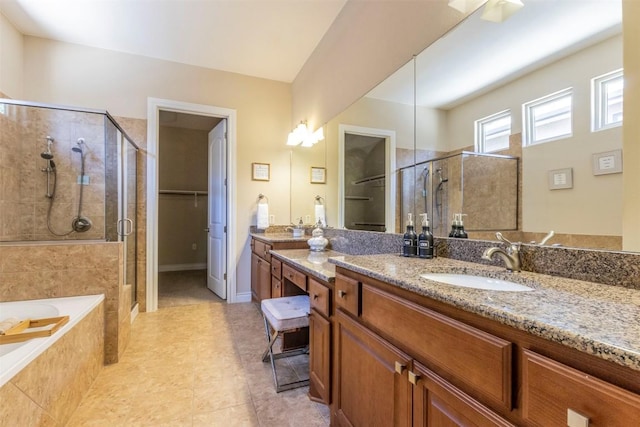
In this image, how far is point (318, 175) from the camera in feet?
10.5

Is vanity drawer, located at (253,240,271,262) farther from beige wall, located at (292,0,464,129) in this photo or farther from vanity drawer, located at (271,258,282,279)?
beige wall, located at (292,0,464,129)

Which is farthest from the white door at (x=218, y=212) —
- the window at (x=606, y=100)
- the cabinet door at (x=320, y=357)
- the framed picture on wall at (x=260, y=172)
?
the window at (x=606, y=100)

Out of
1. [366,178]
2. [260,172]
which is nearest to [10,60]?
[260,172]

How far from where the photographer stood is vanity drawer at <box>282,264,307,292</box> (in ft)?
5.88

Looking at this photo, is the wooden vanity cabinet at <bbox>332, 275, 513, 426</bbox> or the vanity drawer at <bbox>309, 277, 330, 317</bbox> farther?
the vanity drawer at <bbox>309, 277, 330, 317</bbox>

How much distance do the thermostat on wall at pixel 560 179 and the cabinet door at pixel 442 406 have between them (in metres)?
0.80

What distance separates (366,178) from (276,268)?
1.07 metres

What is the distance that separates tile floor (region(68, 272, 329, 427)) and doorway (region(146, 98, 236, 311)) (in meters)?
1.00

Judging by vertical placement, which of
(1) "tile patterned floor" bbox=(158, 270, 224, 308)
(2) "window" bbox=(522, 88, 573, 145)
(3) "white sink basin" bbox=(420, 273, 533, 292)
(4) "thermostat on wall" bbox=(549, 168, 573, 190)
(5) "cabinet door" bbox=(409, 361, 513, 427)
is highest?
(2) "window" bbox=(522, 88, 573, 145)

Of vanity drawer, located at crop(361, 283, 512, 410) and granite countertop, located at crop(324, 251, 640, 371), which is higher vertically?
granite countertop, located at crop(324, 251, 640, 371)

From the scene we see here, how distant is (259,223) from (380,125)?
205 cm

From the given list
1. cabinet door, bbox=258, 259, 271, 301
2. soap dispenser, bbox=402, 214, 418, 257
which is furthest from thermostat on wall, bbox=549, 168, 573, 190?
cabinet door, bbox=258, 259, 271, 301

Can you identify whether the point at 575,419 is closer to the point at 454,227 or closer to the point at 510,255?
the point at 510,255

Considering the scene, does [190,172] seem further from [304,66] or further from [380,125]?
[380,125]
